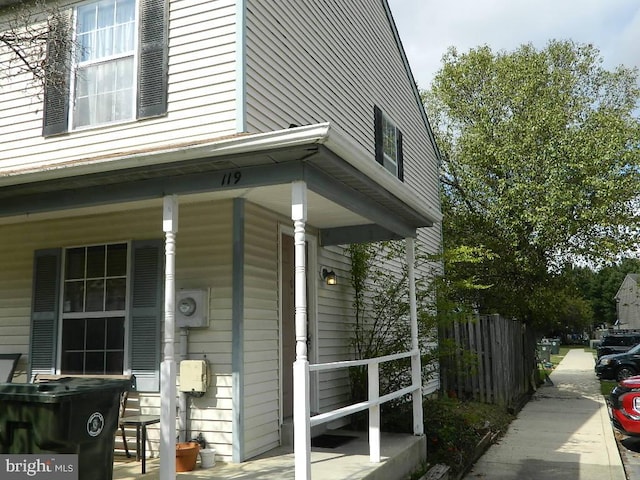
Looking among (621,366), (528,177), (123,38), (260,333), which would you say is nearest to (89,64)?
(123,38)

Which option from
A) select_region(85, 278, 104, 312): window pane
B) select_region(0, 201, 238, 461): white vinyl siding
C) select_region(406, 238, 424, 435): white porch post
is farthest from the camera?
select_region(406, 238, 424, 435): white porch post

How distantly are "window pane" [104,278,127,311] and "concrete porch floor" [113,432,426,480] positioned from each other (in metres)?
1.68

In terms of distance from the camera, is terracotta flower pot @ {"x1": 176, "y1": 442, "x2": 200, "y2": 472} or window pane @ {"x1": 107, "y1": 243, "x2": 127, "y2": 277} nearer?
terracotta flower pot @ {"x1": 176, "y1": 442, "x2": 200, "y2": 472}

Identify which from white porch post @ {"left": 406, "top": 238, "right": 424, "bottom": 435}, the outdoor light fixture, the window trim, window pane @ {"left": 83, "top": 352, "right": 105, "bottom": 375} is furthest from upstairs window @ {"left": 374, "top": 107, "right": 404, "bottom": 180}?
window pane @ {"left": 83, "top": 352, "right": 105, "bottom": 375}

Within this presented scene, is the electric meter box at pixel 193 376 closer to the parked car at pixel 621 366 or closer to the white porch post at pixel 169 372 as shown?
the white porch post at pixel 169 372

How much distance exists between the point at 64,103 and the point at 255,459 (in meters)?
4.94

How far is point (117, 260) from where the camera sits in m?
7.21

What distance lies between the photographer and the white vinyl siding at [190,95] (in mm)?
6793

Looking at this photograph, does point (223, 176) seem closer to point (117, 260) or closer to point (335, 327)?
point (117, 260)

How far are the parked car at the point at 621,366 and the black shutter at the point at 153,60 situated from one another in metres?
17.3

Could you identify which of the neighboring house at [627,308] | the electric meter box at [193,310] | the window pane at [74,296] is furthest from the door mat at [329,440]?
the neighboring house at [627,308]

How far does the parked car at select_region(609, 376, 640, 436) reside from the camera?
9.18 metres

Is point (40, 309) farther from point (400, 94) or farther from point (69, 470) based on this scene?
point (400, 94)

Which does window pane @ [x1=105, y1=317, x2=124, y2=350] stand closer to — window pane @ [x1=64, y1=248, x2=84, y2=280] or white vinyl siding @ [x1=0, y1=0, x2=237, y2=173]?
window pane @ [x1=64, y1=248, x2=84, y2=280]
